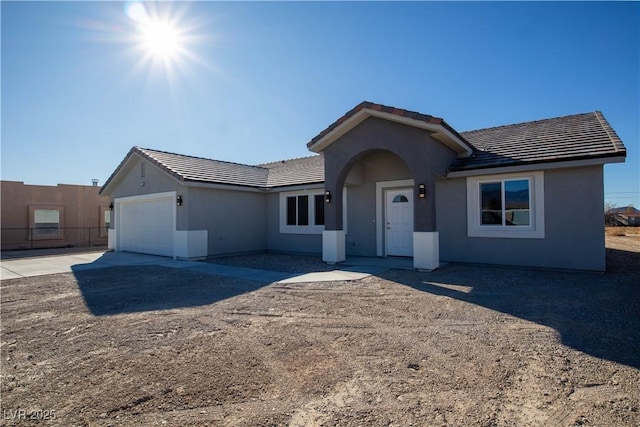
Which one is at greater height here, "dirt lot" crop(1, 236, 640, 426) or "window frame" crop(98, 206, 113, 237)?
"window frame" crop(98, 206, 113, 237)

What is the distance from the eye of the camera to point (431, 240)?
Result: 9719mm

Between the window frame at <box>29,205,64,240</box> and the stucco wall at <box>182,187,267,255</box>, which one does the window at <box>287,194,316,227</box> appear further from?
the window frame at <box>29,205,64,240</box>

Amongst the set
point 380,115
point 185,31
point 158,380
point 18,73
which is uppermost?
point 185,31

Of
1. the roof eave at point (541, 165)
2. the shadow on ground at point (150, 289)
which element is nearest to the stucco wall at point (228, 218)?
the shadow on ground at point (150, 289)

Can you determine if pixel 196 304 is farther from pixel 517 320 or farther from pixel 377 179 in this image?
pixel 377 179

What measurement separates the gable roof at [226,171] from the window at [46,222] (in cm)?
695

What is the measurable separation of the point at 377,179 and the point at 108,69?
935cm

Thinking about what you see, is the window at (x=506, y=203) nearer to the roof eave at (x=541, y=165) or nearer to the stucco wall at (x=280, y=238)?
the roof eave at (x=541, y=165)

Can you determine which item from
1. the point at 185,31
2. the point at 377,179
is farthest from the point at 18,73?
the point at 377,179

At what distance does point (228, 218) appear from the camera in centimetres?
1476

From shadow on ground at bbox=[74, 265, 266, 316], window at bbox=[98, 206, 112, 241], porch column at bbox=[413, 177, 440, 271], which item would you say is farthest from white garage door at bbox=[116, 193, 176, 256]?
porch column at bbox=[413, 177, 440, 271]

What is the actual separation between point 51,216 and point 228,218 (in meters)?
15.3

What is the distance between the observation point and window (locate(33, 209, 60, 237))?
2127 centimetres

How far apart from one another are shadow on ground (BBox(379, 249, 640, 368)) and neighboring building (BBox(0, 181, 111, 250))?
72.5ft
